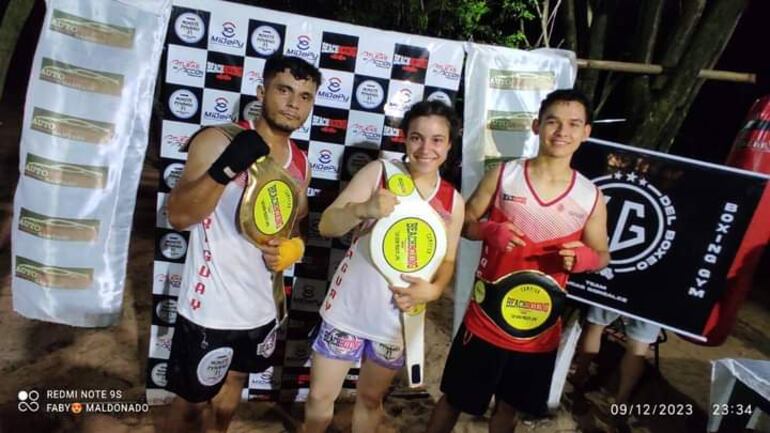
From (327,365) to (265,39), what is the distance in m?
1.70

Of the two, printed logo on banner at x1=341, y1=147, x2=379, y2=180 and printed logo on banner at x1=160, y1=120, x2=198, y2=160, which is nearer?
printed logo on banner at x1=160, y1=120, x2=198, y2=160

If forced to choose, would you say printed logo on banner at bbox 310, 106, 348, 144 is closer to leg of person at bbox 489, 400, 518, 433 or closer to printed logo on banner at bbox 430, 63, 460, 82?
printed logo on banner at bbox 430, 63, 460, 82

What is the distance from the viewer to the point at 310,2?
19.3ft

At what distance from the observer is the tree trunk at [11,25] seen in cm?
328

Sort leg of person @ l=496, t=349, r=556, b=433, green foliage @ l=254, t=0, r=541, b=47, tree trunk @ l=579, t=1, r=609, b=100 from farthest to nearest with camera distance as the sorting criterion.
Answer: green foliage @ l=254, t=0, r=541, b=47, tree trunk @ l=579, t=1, r=609, b=100, leg of person @ l=496, t=349, r=556, b=433

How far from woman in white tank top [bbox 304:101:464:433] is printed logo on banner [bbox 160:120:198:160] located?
1.04 m

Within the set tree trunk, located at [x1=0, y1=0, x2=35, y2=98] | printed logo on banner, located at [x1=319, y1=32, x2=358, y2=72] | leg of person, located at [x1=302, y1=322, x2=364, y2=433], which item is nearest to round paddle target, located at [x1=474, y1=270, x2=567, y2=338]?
leg of person, located at [x1=302, y1=322, x2=364, y2=433]

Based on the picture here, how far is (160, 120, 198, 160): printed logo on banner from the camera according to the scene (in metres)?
2.68

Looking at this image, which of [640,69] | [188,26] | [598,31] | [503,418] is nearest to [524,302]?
[503,418]

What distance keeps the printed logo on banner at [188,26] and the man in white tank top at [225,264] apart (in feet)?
2.17

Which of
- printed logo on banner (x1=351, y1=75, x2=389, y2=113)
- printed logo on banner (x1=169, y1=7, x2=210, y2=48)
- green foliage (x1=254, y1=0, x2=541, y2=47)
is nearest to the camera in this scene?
printed logo on banner (x1=169, y1=7, x2=210, y2=48)

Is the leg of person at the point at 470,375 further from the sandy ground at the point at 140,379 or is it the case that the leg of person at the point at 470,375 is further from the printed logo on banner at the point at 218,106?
the printed logo on banner at the point at 218,106

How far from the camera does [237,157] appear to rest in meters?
1.85

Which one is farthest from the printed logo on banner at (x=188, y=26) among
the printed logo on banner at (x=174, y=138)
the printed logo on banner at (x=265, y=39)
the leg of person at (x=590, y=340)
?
the leg of person at (x=590, y=340)
